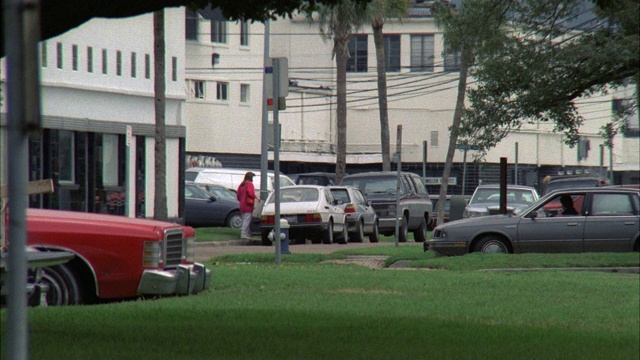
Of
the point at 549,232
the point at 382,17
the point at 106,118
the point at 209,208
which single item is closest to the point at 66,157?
the point at 106,118

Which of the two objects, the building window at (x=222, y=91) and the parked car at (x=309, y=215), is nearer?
the parked car at (x=309, y=215)

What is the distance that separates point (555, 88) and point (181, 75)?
656 inches

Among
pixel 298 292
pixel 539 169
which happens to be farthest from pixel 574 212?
pixel 539 169

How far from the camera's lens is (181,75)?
121 feet

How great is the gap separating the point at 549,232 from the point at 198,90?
4031 cm

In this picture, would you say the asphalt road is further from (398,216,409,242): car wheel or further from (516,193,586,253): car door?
(516,193,586,253): car door

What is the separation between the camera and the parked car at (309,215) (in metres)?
29.7

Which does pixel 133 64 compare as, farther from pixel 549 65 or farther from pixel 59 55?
pixel 549 65

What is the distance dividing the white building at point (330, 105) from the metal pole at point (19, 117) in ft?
184

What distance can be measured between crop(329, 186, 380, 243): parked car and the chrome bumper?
59.9 ft

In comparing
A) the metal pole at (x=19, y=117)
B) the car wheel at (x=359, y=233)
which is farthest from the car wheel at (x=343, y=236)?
the metal pole at (x=19, y=117)

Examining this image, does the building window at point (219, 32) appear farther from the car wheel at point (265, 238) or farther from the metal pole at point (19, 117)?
the metal pole at point (19, 117)

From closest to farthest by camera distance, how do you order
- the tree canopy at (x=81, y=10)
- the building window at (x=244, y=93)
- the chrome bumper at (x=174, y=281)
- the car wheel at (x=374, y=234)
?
the tree canopy at (x=81, y=10) < the chrome bumper at (x=174, y=281) < the car wheel at (x=374, y=234) < the building window at (x=244, y=93)

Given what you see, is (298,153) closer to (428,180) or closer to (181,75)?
(428,180)
